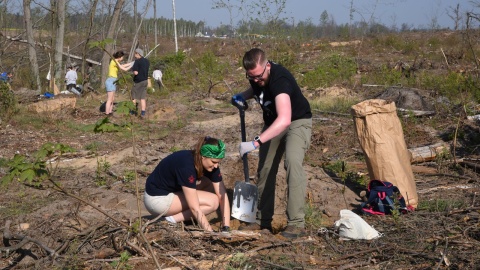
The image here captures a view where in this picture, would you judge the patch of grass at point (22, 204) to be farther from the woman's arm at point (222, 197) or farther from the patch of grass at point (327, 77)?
the patch of grass at point (327, 77)

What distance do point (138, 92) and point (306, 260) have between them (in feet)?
25.6

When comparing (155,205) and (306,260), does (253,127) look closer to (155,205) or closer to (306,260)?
(155,205)

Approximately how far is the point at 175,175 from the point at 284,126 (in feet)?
3.04

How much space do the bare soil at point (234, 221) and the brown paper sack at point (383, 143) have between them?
354mm

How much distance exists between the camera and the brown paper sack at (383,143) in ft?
19.0

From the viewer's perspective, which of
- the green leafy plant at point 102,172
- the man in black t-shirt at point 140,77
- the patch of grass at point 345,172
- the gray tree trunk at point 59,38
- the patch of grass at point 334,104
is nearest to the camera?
the patch of grass at point 345,172

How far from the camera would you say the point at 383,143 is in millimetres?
5844

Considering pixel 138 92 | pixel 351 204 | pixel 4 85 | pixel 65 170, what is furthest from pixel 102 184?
pixel 4 85

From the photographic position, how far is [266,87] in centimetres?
463

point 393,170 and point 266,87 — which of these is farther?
point 393,170

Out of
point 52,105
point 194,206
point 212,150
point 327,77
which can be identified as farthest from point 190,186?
point 327,77

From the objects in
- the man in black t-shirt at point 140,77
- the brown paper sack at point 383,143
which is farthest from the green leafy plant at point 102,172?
the man in black t-shirt at point 140,77

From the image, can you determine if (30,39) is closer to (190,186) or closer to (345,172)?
(345,172)

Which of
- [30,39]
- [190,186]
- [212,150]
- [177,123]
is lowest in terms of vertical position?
[177,123]
